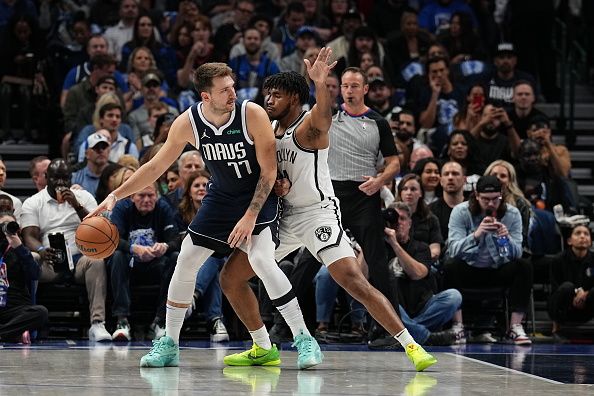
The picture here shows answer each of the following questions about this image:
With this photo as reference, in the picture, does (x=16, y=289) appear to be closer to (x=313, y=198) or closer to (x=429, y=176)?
(x=313, y=198)

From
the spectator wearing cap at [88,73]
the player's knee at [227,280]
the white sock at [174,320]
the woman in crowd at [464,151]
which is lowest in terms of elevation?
the white sock at [174,320]

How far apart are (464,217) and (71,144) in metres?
4.43

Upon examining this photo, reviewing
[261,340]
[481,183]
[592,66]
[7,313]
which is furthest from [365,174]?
[592,66]

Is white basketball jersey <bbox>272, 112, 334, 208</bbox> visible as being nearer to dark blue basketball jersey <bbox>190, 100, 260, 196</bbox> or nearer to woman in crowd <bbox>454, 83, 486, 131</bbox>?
dark blue basketball jersey <bbox>190, 100, 260, 196</bbox>

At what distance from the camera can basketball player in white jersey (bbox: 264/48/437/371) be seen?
7.74m

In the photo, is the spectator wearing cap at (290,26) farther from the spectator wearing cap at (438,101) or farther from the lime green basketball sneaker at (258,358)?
the lime green basketball sneaker at (258,358)

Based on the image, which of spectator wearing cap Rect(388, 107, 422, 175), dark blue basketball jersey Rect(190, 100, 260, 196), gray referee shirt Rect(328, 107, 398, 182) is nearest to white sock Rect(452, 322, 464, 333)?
gray referee shirt Rect(328, 107, 398, 182)

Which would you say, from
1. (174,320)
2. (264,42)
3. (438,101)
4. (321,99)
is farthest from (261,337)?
(264,42)

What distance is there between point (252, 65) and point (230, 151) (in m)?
6.89

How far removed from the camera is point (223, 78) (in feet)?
25.1

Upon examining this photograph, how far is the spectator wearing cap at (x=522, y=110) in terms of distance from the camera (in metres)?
13.4

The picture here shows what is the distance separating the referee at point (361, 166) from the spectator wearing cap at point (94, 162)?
2.78m

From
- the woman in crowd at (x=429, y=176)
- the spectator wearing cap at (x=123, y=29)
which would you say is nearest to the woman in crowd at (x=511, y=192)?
the woman in crowd at (x=429, y=176)

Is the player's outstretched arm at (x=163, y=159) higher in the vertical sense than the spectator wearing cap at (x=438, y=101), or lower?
lower
